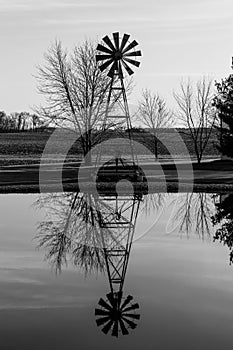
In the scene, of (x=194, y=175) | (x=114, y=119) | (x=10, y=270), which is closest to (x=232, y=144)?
(x=194, y=175)

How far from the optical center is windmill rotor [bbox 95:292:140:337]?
8.06 meters

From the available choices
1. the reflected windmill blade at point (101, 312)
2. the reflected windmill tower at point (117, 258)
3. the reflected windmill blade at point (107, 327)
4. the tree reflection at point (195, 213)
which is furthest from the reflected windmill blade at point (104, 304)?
the tree reflection at point (195, 213)

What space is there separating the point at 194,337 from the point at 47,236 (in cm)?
785

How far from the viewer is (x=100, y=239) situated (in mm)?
14766

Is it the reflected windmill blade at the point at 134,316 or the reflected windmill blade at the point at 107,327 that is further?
the reflected windmill blade at the point at 134,316

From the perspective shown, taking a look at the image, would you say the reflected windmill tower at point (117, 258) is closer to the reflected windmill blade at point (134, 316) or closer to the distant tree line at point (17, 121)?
the reflected windmill blade at point (134, 316)

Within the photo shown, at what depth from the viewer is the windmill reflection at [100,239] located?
8.72m

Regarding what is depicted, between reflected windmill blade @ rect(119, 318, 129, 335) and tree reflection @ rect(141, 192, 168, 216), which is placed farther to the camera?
tree reflection @ rect(141, 192, 168, 216)

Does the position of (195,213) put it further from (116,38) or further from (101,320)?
(116,38)

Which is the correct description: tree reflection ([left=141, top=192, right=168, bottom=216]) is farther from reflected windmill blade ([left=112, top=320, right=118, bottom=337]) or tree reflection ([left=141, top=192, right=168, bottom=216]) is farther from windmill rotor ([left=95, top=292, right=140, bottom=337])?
reflected windmill blade ([left=112, top=320, right=118, bottom=337])

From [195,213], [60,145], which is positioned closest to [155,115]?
[60,145]

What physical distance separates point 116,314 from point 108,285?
1.76 m

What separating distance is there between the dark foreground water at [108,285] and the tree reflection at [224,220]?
56 millimetres

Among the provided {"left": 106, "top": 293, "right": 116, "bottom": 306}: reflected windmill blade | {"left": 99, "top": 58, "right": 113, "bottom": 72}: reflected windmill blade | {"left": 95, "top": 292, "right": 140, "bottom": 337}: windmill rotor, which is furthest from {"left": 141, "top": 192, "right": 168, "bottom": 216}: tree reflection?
{"left": 95, "top": 292, "right": 140, "bottom": 337}: windmill rotor
